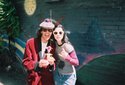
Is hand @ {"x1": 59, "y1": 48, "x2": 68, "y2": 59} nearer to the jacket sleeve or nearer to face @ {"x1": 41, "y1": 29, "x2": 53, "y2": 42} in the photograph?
face @ {"x1": 41, "y1": 29, "x2": 53, "y2": 42}

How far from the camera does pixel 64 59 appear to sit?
4.55 meters

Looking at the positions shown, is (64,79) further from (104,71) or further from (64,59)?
(104,71)

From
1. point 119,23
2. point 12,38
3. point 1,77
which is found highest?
point 119,23

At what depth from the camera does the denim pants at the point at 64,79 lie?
4.70 m

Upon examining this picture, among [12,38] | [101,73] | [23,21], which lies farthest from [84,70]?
[12,38]

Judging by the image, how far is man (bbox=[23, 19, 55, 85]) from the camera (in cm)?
447

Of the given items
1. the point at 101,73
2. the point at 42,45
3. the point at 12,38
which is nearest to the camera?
the point at 42,45

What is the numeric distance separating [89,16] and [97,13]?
0.24 meters

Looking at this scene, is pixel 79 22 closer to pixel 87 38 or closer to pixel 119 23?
pixel 87 38

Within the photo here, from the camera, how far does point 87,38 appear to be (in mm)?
6547

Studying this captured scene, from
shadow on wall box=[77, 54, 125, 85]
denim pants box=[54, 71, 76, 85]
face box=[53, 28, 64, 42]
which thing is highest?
face box=[53, 28, 64, 42]

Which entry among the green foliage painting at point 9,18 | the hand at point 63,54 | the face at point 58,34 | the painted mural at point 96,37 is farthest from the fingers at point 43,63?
the green foliage painting at point 9,18

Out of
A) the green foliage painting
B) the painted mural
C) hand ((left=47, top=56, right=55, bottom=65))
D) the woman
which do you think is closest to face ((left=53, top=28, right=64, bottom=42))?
the woman

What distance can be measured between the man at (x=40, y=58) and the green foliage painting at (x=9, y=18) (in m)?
5.03
